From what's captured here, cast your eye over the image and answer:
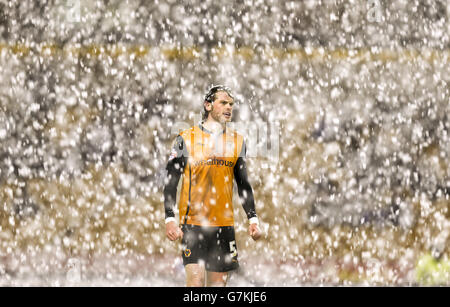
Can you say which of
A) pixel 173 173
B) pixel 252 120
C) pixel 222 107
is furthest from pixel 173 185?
pixel 252 120

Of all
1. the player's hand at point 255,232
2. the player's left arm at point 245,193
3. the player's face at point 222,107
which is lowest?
the player's hand at point 255,232

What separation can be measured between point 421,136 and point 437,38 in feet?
3.71

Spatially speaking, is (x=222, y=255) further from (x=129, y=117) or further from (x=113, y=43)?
(x=113, y=43)

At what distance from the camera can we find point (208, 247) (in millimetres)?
2465

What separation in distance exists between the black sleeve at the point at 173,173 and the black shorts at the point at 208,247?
0.17 metres

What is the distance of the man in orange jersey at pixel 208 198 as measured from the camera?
246 cm

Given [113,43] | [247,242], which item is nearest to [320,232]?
[247,242]

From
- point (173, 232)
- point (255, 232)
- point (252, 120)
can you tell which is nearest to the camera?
point (173, 232)

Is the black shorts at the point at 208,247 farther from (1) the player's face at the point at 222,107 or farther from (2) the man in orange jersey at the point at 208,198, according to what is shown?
(1) the player's face at the point at 222,107

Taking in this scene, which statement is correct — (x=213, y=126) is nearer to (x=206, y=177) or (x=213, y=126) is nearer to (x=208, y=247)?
(x=206, y=177)

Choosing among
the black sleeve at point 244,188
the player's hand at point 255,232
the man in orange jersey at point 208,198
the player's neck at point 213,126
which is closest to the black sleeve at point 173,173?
the man in orange jersey at point 208,198

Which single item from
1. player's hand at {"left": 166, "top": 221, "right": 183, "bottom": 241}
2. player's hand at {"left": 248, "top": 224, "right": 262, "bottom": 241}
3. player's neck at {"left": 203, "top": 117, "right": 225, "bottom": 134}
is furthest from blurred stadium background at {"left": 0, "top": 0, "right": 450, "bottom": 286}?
player's hand at {"left": 166, "top": 221, "right": 183, "bottom": 241}

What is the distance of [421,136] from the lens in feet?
15.6

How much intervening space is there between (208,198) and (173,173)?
25 centimetres
